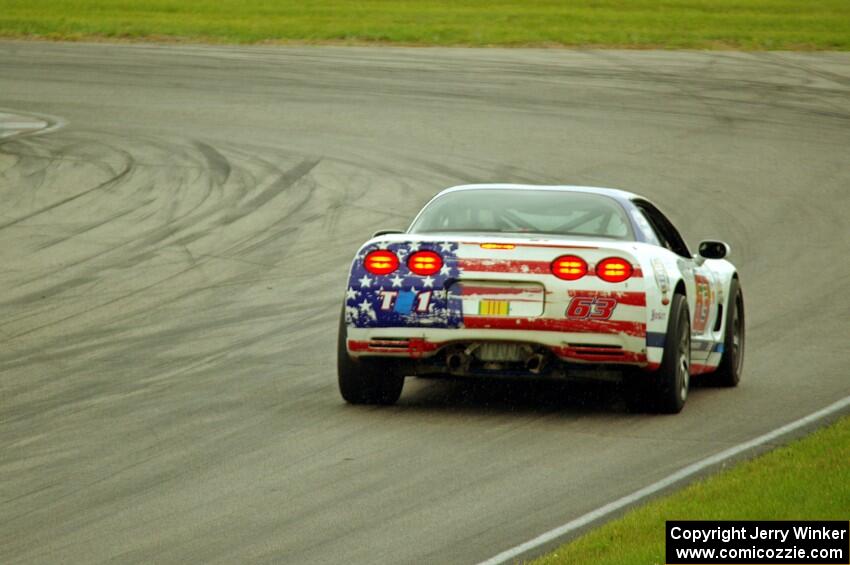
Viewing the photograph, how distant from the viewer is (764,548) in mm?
6613

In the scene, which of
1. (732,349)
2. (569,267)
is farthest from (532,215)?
(732,349)

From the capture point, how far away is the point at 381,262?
397 inches

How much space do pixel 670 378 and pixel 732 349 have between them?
1718 millimetres

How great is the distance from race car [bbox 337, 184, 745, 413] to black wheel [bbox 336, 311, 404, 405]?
10 millimetres

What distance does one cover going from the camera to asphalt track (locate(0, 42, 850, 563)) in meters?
8.00

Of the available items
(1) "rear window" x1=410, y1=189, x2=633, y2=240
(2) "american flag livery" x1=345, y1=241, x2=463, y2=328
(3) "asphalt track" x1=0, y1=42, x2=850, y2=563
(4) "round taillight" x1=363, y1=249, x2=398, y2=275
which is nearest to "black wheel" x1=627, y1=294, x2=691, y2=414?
(3) "asphalt track" x1=0, y1=42, x2=850, y2=563

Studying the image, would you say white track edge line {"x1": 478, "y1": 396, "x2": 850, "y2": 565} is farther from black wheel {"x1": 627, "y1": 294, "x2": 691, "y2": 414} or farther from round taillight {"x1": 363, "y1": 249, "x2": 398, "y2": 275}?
round taillight {"x1": 363, "y1": 249, "x2": 398, "y2": 275}

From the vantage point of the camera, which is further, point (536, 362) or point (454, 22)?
point (454, 22)

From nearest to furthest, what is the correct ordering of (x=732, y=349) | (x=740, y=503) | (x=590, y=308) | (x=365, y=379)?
1. (x=740, y=503)
2. (x=590, y=308)
3. (x=365, y=379)
4. (x=732, y=349)

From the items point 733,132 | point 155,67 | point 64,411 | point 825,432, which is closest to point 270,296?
point 64,411

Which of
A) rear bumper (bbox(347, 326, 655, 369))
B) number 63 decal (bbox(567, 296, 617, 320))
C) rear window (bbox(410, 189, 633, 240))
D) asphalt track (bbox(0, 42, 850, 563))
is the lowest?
asphalt track (bbox(0, 42, 850, 563))

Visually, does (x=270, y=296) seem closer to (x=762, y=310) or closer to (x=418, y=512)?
(x=762, y=310)

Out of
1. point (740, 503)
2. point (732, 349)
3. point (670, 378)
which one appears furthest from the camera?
point (732, 349)

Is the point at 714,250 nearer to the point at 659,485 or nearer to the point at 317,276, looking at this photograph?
the point at 659,485
